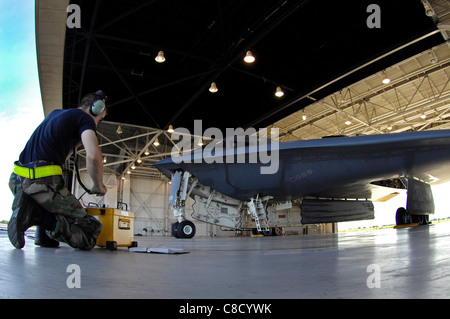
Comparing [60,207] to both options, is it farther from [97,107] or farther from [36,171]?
[97,107]

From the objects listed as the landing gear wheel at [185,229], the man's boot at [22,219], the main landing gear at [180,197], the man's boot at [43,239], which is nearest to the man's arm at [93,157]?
the man's boot at [22,219]

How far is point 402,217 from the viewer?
7.49 metres

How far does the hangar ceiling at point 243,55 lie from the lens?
31.1ft

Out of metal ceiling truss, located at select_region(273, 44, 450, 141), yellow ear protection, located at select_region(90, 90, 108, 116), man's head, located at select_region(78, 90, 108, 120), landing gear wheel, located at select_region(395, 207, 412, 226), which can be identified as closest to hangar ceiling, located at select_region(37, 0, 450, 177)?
metal ceiling truss, located at select_region(273, 44, 450, 141)

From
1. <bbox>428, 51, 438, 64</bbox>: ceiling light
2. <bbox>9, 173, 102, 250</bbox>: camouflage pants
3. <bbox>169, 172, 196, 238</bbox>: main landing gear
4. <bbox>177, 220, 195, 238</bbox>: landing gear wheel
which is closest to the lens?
<bbox>9, 173, 102, 250</bbox>: camouflage pants

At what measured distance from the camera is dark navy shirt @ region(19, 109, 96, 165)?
98.8 inches

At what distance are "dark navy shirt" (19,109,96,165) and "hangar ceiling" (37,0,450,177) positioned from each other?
6.26m

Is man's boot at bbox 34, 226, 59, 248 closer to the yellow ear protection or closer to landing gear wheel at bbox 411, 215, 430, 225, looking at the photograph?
the yellow ear protection

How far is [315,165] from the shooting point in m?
6.71

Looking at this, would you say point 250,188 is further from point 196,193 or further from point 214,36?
point 214,36

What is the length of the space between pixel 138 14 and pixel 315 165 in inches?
295

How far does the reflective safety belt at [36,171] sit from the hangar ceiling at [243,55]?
6468 mm

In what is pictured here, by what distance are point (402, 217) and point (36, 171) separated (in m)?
7.98
